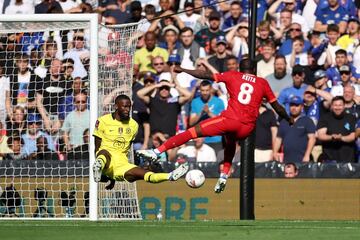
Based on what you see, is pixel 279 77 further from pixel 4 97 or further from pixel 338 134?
pixel 4 97

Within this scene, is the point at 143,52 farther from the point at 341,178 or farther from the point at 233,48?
the point at 341,178

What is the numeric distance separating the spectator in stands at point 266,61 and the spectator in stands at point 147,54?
190cm

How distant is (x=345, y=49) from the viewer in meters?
21.0

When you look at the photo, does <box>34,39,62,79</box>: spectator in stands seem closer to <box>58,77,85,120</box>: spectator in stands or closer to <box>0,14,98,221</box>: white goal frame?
<box>58,77,85,120</box>: spectator in stands

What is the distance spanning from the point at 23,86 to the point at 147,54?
2921mm

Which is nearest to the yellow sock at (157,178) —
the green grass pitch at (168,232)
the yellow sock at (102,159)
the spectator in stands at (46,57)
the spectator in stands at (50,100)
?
the yellow sock at (102,159)

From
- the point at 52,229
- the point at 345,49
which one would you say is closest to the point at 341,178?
the point at 345,49

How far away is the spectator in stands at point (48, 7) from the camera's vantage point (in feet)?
73.9

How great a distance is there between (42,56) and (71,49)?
0.55 m

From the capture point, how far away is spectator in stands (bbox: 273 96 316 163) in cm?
1938

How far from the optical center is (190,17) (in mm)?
21781

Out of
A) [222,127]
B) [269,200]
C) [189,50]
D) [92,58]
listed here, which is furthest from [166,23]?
[222,127]

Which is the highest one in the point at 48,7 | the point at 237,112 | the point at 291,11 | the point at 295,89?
the point at 48,7

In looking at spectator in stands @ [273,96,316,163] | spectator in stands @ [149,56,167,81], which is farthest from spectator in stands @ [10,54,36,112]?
spectator in stands @ [273,96,316,163]
